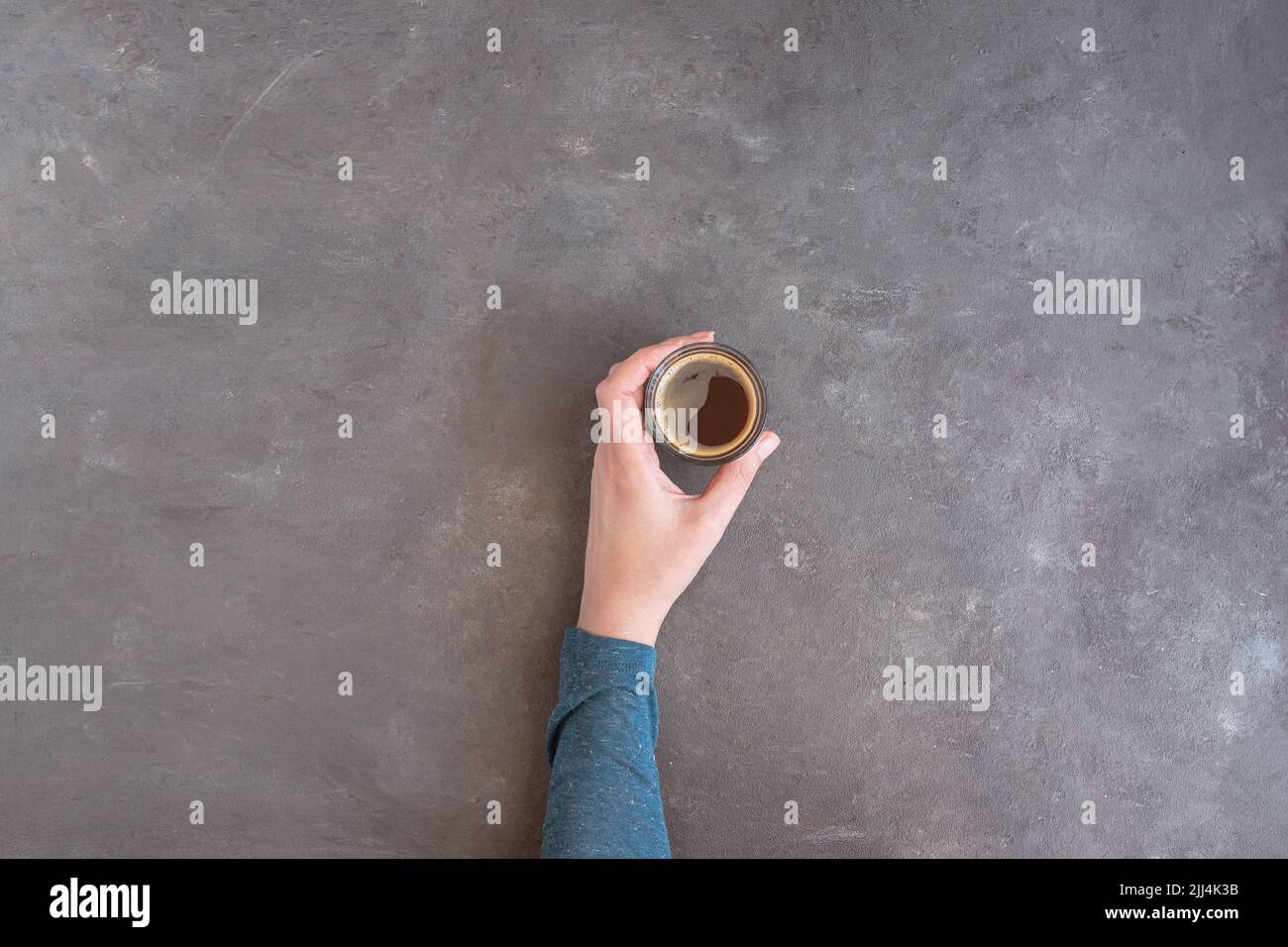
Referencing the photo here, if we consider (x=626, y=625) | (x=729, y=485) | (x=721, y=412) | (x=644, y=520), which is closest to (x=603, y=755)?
(x=626, y=625)

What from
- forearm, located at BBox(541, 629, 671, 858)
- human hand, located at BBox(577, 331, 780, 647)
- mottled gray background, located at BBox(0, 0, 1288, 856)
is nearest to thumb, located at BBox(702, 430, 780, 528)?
human hand, located at BBox(577, 331, 780, 647)

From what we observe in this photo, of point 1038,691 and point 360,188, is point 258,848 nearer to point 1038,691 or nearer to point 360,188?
point 360,188

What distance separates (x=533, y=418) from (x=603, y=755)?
2.35 feet

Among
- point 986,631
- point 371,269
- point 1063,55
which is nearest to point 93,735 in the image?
point 371,269

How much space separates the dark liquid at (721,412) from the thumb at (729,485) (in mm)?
61

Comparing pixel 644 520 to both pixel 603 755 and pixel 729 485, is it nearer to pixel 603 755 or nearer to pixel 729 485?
pixel 729 485

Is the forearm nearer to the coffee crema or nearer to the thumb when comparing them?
the thumb

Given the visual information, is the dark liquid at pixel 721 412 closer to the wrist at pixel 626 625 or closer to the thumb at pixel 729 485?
the thumb at pixel 729 485

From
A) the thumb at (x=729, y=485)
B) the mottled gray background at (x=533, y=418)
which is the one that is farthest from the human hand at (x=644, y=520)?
the mottled gray background at (x=533, y=418)

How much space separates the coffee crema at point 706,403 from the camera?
5.18ft

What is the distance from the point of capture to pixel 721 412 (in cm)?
163

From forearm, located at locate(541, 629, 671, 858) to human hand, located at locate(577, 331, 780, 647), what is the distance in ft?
0.21

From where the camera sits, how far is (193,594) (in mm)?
1848

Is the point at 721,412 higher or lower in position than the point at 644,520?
higher
